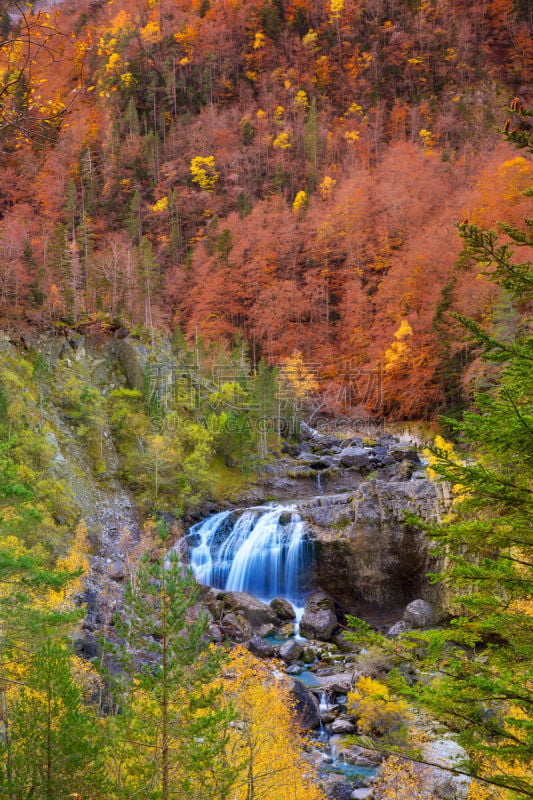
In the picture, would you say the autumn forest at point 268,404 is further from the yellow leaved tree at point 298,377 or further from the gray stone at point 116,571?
the yellow leaved tree at point 298,377

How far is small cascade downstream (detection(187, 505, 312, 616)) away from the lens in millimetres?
30672

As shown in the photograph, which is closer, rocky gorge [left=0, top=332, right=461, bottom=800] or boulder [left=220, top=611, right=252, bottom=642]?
rocky gorge [left=0, top=332, right=461, bottom=800]

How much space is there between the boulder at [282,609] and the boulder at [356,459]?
542 inches

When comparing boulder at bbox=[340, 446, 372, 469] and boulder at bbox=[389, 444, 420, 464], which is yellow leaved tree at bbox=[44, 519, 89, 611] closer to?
boulder at bbox=[340, 446, 372, 469]

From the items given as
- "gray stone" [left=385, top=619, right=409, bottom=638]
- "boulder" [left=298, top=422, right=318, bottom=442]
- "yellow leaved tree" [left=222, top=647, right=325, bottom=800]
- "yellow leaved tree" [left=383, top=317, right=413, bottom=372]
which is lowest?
"boulder" [left=298, top=422, right=318, bottom=442]

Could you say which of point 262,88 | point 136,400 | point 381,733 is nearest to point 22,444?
point 136,400

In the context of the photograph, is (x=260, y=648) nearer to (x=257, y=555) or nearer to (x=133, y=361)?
(x=257, y=555)

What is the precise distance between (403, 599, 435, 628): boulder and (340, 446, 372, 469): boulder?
571 inches

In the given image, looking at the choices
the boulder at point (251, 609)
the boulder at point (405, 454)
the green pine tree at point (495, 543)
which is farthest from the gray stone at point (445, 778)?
the boulder at point (405, 454)

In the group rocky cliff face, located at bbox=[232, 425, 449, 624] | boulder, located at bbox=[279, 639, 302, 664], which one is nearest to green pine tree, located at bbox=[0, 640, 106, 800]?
boulder, located at bbox=[279, 639, 302, 664]

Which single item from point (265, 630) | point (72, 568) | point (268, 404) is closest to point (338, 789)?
point (265, 630)

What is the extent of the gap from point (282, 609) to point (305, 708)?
9158 mm

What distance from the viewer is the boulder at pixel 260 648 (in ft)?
75.8

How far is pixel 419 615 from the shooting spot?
24844mm
